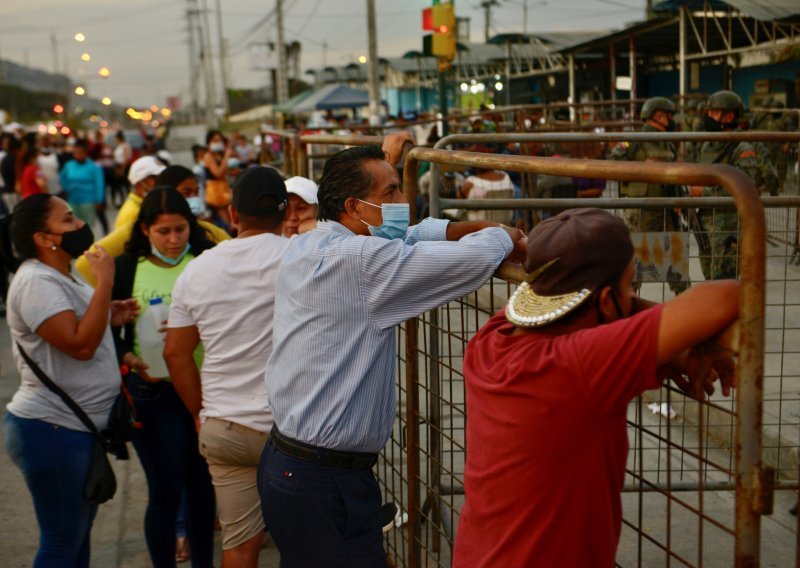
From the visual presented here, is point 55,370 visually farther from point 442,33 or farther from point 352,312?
point 442,33

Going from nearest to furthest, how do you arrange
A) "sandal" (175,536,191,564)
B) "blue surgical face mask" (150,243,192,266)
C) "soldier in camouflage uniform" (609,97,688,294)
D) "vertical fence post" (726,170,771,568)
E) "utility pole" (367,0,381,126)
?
"vertical fence post" (726,170,771,568) < "blue surgical face mask" (150,243,192,266) < "sandal" (175,536,191,564) < "soldier in camouflage uniform" (609,97,688,294) < "utility pole" (367,0,381,126)

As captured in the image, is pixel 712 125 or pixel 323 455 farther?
pixel 712 125

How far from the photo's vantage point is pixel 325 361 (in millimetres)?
2785

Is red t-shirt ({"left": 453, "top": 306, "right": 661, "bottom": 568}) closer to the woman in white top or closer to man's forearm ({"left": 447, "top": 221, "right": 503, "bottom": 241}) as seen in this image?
man's forearm ({"left": 447, "top": 221, "right": 503, "bottom": 241})

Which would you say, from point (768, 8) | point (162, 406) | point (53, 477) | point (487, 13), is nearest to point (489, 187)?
point (162, 406)

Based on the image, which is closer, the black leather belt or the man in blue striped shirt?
the man in blue striped shirt

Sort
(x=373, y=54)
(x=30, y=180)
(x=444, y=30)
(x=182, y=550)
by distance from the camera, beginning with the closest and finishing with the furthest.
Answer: (x=182, y=550) → (x=30, y=180) → (x=444, y=30) → (x=373, y=54)

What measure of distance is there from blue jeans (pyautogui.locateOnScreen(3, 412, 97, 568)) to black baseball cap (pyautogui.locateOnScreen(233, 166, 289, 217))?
1.20 metres

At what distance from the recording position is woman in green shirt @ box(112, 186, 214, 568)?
4.18 meters

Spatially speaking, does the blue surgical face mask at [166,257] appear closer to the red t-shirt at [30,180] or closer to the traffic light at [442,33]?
the red t-shirt at [30,180]

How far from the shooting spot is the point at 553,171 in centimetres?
238

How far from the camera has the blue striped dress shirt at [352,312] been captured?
2.55m

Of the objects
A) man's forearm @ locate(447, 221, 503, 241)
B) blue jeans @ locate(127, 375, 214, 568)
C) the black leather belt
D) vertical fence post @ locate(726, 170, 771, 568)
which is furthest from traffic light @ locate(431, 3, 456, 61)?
vertical fence post @ locate(726, 170, 771, 568)

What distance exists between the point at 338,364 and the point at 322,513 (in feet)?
1.56
